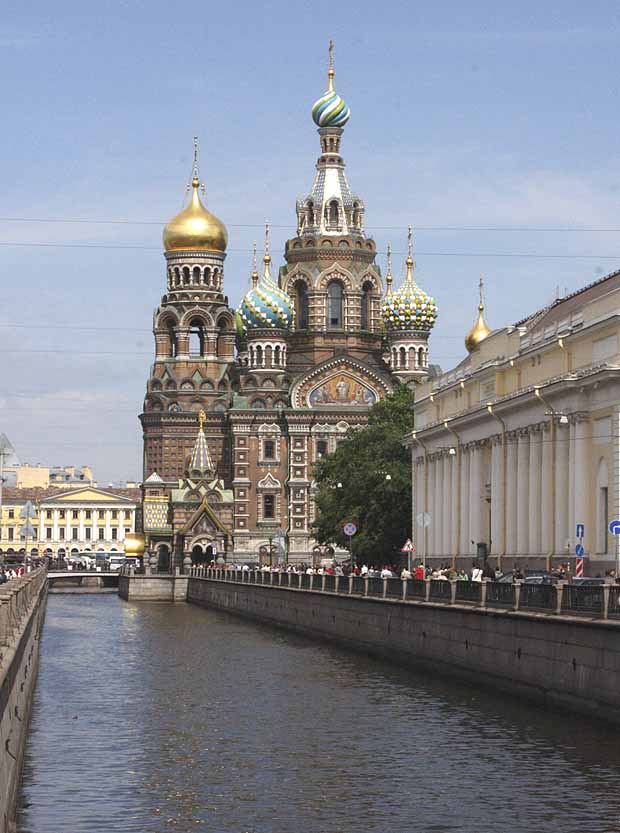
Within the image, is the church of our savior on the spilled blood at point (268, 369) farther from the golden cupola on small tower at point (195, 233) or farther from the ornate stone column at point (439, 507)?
the ornate stone column at point (439, 507)

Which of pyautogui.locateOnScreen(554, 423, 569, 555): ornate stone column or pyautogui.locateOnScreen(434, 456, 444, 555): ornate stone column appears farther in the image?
pyautogui.locateOnScreen(434, 456, 444, 555): ornate stone column

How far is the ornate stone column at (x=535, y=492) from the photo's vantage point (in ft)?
186

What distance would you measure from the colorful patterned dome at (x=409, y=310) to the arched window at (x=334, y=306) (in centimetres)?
305

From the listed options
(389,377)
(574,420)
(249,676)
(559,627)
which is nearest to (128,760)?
(559,627)

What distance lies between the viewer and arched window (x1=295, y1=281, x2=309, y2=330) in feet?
433

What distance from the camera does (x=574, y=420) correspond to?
52.8 meters

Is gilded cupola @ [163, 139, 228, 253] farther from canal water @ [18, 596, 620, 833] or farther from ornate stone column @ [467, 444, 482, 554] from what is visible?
canal water @ [18, 596, 620, 833]

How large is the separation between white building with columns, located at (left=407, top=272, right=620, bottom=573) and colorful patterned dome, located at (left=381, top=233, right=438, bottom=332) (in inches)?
2024

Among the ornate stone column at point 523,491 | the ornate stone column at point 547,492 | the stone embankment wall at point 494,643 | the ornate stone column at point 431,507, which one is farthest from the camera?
the ornate stone column at point 431,507

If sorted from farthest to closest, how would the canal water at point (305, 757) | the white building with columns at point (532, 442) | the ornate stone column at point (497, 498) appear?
the ornate stone column at point (497, 498) < the white building with columns at point (532, 442) < the canal water at point (305, 757)

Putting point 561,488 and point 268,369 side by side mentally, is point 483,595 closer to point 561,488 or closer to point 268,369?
point 561,488

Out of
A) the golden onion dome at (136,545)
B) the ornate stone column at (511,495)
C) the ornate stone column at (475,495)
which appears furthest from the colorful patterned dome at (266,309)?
the ornate stone column at (511,495)

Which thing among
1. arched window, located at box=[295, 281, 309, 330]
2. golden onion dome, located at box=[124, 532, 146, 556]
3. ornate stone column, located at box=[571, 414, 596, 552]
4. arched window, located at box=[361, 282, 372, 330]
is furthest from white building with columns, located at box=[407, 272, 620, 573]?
golden onion dome, located at box=[124, 532, 146, 556]

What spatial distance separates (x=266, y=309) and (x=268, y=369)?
406cm
